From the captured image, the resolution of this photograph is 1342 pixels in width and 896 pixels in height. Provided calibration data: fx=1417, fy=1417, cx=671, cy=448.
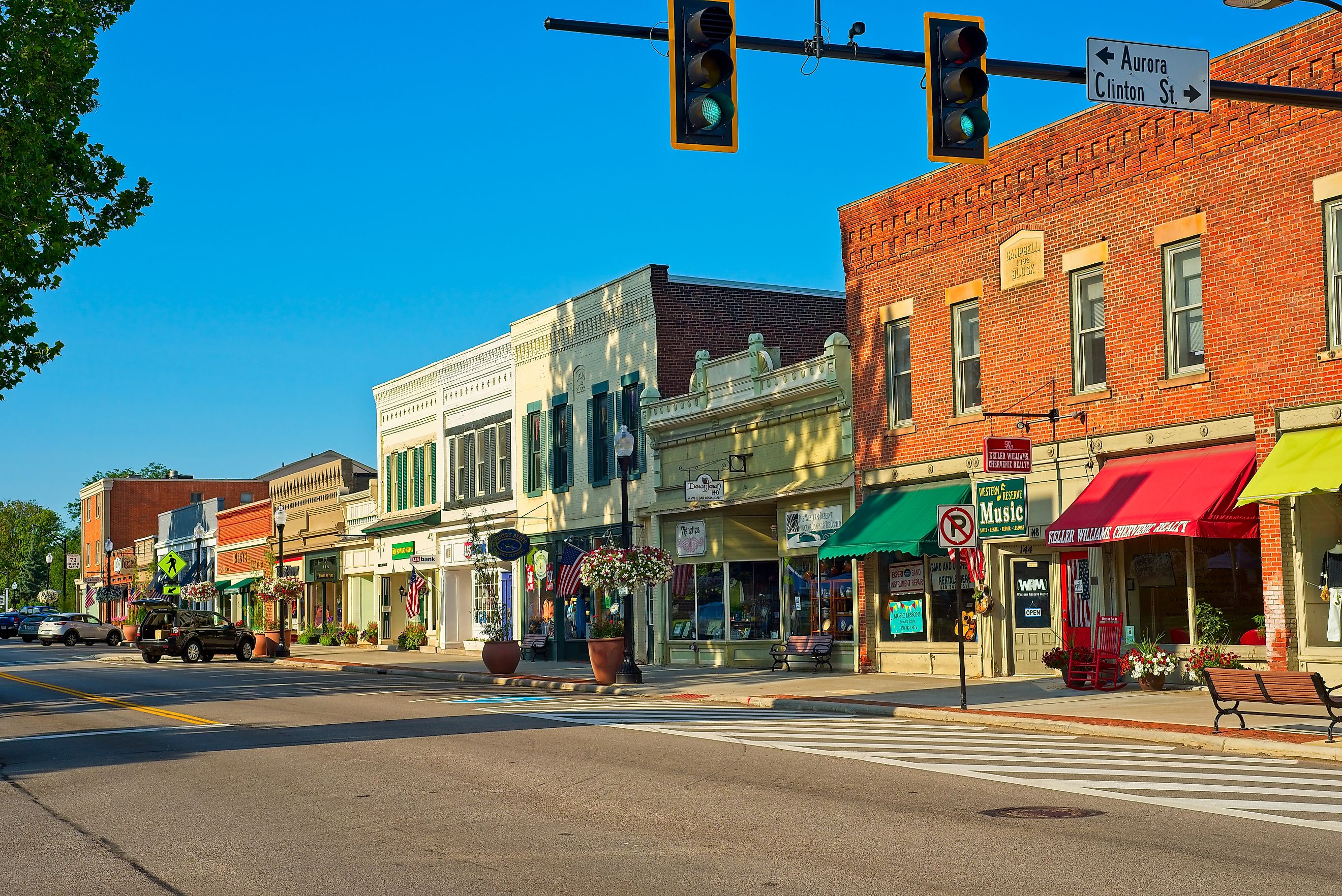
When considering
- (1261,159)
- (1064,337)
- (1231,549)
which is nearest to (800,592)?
(1064,337)

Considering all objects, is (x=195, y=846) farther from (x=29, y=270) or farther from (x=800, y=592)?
(x=800, y=592)

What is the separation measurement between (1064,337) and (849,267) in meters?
6.45

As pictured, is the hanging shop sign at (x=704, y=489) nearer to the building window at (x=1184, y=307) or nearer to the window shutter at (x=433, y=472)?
the building window at (x=1184, y=307)

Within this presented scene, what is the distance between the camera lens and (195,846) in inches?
400

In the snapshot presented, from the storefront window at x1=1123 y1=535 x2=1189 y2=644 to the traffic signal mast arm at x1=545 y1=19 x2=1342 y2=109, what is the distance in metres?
10.5

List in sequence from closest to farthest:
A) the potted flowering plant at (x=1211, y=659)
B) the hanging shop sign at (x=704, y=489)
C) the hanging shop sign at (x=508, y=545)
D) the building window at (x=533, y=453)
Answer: the potted flowering plant at (x=1211, y=659)
the hanging shop sign at (x=704, y=489)
the hanging shop sign at (x=508, y=545)
the building window at (x=533, y=453)

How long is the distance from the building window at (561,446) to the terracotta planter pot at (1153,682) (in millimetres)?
20765

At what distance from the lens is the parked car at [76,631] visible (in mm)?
69000

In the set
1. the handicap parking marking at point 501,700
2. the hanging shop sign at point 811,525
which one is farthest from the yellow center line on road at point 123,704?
the hanging shop sign at point 811,525

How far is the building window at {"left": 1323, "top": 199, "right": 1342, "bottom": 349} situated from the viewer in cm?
1939

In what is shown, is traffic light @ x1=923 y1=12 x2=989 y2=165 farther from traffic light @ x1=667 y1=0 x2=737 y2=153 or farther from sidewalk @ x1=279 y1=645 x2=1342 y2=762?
sidewalk @ x1=279 y1=645 x2=1342 y2=762

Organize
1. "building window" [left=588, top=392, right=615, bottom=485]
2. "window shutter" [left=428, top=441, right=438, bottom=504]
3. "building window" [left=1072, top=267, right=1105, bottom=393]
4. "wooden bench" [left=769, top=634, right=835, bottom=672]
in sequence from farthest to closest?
1. "window shutter" [left=428, top=441, right=438, bottom=504]
2. "building window" [left=588, top=392, right=615, bottom=485]
3. "wooden bench" [left=769, top=634, right=835, bottom=672]
4. "building window" [left=1072, top=267, right=1105, bottom=393]

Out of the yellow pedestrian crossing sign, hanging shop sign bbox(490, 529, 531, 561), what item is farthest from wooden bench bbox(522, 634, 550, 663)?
the yellow pedestrian crossing sign

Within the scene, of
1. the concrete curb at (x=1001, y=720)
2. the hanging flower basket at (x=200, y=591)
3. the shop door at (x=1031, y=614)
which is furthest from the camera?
the hanging flower basket at (x=200, y=591)
